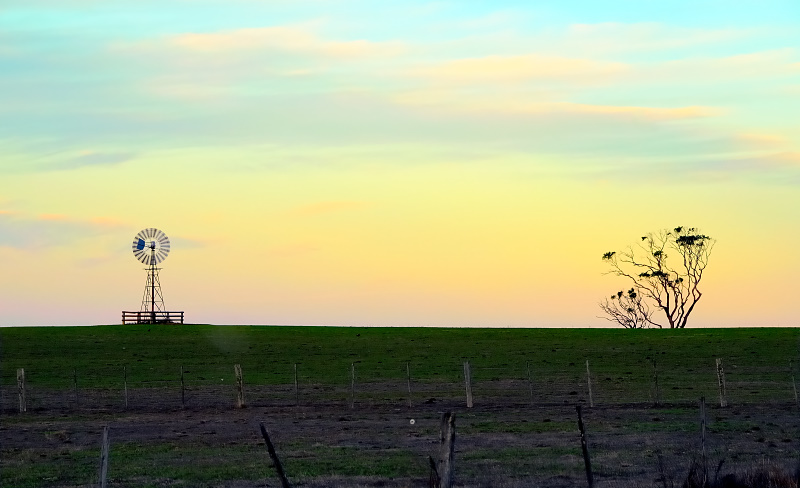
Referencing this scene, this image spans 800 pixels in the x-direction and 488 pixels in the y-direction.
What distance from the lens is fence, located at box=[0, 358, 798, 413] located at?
2021 inches

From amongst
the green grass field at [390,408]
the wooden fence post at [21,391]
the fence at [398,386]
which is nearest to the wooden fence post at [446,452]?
the green grass field at [390,408]

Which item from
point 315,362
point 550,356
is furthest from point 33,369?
point 550,356

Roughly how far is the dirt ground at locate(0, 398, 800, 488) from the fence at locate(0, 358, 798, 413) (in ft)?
8.37

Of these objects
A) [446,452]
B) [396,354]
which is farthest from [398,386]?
[446,452]

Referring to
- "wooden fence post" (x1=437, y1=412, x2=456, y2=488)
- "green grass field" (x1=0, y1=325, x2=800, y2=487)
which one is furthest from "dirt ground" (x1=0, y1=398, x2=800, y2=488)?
"wooden fence post" (x1=437, y1=412, x2=456, y2=488)

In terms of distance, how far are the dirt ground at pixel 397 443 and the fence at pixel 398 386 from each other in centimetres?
255

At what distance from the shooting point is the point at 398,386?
2398 inches

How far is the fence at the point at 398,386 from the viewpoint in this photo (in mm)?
51344

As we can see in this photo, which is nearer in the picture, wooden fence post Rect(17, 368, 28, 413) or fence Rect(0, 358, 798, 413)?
wooden fence post Rect(17, 368, 28, 413)

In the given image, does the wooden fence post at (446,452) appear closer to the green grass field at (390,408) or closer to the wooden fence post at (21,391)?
the green grass field at (390,408)

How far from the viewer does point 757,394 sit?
5459 centimetres

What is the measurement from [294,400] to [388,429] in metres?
16.1

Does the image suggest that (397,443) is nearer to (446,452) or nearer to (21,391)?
(446,452)

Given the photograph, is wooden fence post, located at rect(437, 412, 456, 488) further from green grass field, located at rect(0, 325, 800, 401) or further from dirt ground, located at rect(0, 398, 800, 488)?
green grass field, located at rect(0, 325, 800, 401)
